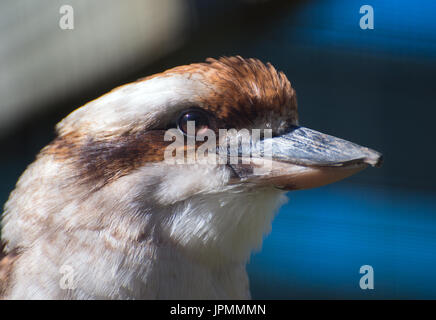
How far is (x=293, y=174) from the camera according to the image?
1035 mm

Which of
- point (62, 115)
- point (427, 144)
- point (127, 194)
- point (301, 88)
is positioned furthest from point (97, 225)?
point (427, 144)

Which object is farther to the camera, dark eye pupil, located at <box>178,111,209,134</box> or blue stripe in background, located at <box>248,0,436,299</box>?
blue stripe in background, located at <box>248,0,436,299</box>

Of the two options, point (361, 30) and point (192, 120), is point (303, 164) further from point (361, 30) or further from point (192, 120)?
point (361, 30)

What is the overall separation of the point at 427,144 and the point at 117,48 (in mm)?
1320

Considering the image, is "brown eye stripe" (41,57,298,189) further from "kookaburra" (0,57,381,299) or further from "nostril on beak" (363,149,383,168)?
"nostril on beak" (363,149,383,168)

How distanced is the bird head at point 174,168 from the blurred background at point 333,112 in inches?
34.1

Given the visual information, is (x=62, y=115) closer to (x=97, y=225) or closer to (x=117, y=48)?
(x=117, y=48)

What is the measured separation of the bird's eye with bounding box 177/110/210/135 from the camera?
1.04 meters

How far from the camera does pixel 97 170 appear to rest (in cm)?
102

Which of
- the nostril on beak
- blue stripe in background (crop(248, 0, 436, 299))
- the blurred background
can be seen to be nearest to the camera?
the nostril on beak

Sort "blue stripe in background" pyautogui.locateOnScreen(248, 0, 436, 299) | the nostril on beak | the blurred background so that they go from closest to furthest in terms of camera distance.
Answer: the nostril on beak, the blurred background, "blue stripe in background" pyautogui.locateOnScreen(248, 0, 436, 299)

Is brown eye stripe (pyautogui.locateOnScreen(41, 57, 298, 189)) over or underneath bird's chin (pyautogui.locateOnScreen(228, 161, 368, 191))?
over

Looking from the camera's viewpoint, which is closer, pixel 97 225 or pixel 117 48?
pixel 97 225

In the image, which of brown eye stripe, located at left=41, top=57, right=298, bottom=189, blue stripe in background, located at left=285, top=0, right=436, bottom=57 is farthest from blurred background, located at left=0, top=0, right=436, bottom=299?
brown eye stripe, located at left=41, top=57, right=298, bottom=189
